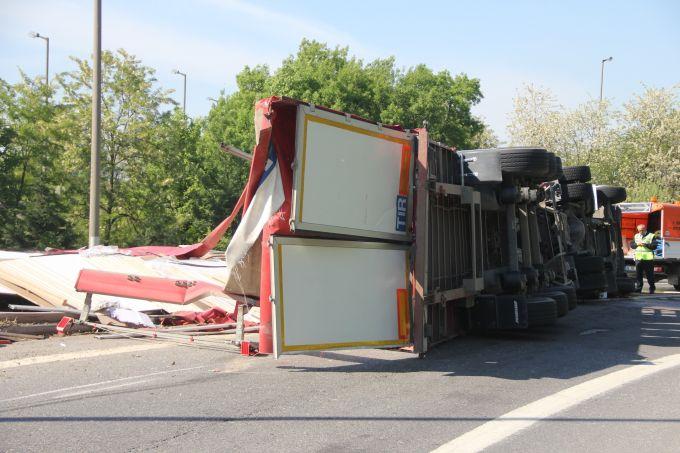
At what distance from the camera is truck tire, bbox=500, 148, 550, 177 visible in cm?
962

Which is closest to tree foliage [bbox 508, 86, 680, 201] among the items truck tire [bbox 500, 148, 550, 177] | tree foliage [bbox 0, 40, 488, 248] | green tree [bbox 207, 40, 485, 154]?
green tree [bbox 207, 40, 485, 154]

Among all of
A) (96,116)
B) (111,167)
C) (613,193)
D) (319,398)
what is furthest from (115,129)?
(319,398)

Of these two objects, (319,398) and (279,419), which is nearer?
(279,419)

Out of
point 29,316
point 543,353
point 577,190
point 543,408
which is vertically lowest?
point 543,408

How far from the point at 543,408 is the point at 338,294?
233 centimetres

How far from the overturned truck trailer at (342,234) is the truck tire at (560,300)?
6.54 ft

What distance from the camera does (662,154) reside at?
45.9m

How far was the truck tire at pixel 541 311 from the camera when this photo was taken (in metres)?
9.34

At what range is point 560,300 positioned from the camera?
10.4 m

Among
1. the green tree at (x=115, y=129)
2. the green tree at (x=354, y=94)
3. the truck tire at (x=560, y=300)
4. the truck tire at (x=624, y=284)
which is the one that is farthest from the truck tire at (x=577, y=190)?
the green tree at (x=354, y=94)

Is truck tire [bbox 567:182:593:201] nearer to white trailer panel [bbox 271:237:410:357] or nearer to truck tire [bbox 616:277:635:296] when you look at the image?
truck tire [bbox 616:277:635:296]

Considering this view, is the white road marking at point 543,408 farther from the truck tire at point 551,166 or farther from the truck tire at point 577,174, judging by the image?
the truck tire at point 577,174

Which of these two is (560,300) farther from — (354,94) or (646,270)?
(354,94)

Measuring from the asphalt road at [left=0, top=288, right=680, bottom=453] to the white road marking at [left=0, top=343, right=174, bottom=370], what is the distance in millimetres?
23
